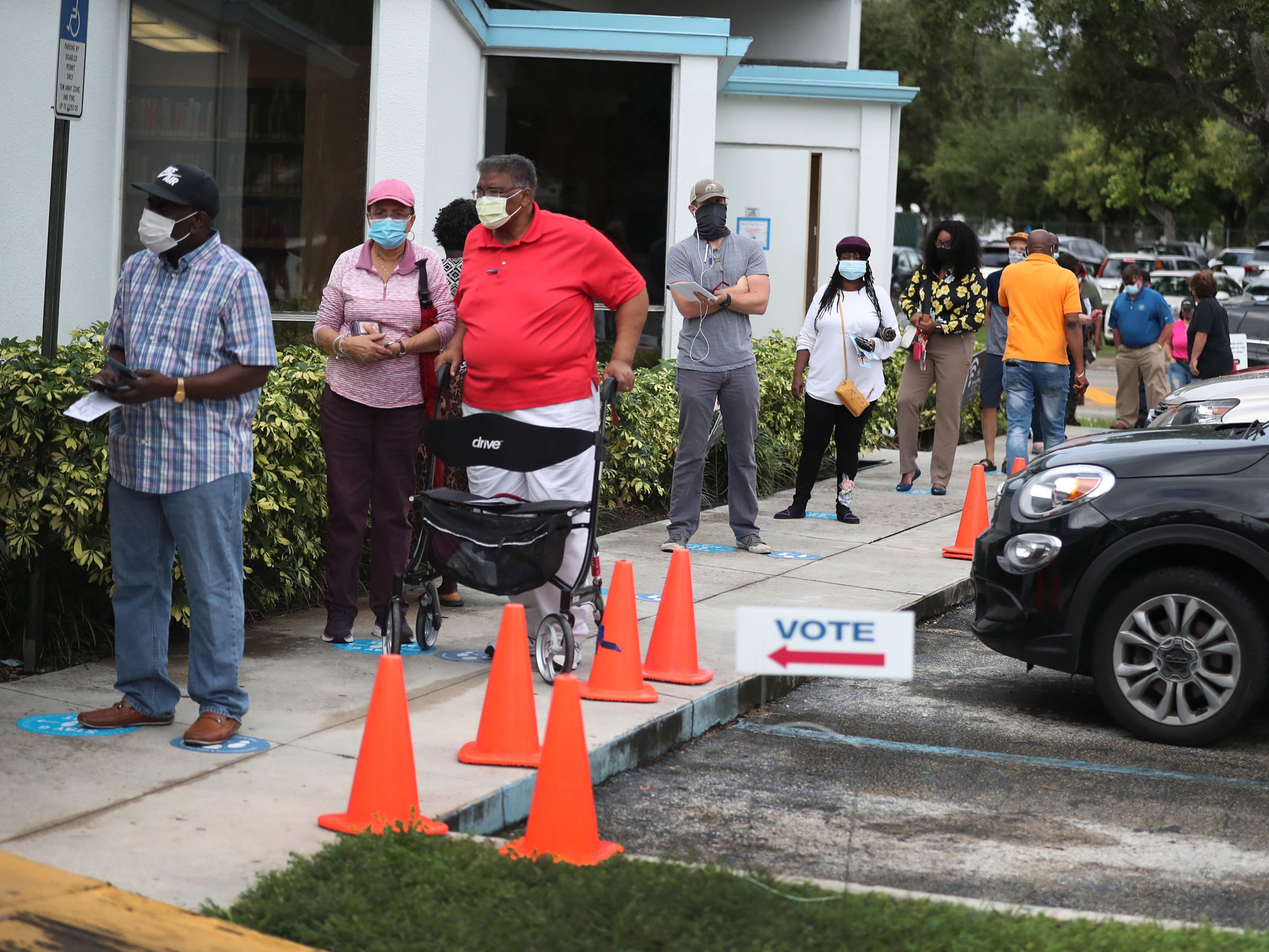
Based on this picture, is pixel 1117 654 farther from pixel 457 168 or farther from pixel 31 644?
pixel 457 168

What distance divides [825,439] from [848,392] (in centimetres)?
44

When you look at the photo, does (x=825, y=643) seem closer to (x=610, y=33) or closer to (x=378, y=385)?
(x=378, y=385)

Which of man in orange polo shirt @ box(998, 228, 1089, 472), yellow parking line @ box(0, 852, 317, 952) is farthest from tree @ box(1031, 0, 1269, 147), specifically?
yellow parking line @ box(0, 852, 317, 952)

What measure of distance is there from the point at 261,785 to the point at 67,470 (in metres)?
1.84

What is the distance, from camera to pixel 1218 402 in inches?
454

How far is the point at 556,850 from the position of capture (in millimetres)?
4180

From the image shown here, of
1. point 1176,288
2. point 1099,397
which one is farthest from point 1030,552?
point 1176,288

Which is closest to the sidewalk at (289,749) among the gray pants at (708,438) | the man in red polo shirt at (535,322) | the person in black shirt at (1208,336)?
the man in red polo shirt at (535,322)

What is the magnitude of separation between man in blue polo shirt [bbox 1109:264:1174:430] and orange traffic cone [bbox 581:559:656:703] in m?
11.5

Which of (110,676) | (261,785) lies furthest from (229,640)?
(110,676)

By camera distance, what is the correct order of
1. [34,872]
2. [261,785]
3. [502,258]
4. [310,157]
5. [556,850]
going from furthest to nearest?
[310,157], [502,258], [261,785], [556,850], [34,872]

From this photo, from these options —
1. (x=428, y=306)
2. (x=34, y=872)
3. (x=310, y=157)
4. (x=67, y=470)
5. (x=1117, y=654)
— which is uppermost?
(x=310, y=157)

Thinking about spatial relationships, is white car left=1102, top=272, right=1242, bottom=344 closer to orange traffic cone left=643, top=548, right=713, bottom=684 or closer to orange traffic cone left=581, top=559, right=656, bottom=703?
orange traffic cone left=643, top=548, right=713, bottom=684

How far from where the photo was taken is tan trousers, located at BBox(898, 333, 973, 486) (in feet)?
38.2
